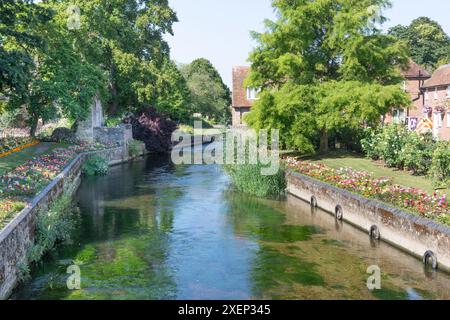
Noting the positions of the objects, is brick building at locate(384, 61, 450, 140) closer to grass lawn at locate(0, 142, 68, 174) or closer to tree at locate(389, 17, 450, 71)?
grass lawn at locate(0, 142, 68, 174)

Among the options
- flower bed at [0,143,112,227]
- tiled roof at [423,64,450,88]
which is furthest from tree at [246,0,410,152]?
tiled roof at [423,64,450,88]

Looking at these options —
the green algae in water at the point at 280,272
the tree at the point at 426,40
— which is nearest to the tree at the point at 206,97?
the tree at the point at 426,40

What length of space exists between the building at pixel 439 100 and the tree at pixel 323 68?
1462cm

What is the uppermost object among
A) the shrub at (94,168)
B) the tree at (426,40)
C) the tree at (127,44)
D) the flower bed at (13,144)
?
the tree at (426,40)

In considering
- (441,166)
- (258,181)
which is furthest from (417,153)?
(258,181)

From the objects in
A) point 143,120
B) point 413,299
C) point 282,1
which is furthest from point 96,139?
point 413,299

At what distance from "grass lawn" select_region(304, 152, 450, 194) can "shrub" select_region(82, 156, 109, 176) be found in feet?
46.5

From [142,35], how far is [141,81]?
534cm

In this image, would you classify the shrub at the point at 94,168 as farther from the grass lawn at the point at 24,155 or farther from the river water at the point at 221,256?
the river water at the point at 221,256

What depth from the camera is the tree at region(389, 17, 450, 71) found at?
83481 mm

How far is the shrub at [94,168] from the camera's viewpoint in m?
34.2

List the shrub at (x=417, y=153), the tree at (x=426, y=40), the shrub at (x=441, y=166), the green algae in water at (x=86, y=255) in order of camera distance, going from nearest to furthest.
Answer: the green algae in water at (x=86, y=255), the shrub at (x=441, y=166), the shrub at (x=417, y=153), the tree at (x=426, y=40)

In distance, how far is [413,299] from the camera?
12.2 metres

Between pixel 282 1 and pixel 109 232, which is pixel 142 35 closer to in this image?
pixel 282 1
